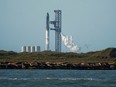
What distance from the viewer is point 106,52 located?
575 ft

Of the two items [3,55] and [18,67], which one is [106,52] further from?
[18,67]

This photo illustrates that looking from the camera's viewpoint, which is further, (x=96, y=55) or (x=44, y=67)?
(x=96, y=55)

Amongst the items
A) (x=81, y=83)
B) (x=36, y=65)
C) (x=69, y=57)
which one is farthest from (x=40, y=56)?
(x=81, y=83)

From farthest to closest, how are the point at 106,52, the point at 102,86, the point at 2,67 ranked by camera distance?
the point at 106,52, the point at 2,67, the point at 102,86

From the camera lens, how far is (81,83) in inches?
3027

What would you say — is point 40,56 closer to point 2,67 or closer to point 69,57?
point 69,57

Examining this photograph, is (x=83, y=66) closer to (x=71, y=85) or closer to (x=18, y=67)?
(x=18, y=67)

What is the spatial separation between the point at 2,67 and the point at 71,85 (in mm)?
55681

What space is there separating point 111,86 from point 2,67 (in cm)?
5806

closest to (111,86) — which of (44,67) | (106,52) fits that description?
(44,67)

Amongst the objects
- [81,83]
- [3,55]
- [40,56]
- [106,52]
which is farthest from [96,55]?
[81,83]

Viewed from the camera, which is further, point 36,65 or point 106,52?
point 106,52

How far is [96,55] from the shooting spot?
576ft

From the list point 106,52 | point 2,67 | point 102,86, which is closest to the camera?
point 102,86
